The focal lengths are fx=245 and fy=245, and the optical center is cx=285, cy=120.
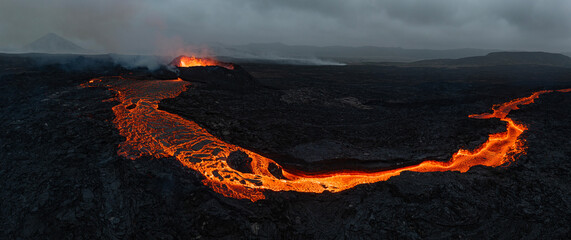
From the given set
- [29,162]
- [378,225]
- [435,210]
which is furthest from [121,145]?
[435,210]

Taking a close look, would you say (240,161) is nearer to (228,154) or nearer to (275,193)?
(228,154)

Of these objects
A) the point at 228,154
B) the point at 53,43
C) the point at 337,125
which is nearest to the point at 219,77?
the point at 337,125

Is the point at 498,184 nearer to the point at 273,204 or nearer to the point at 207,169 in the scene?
the point at 273,204

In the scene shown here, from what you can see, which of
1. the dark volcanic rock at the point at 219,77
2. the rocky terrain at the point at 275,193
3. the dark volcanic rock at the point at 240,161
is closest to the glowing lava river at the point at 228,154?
the dark volcanic rock at the point at 240,161

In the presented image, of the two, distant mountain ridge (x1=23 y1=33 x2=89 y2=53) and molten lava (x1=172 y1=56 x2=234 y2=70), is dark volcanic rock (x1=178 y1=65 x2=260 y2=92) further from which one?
distant mountain ridge (x1=23 y1=33 x2=89 y2=53)

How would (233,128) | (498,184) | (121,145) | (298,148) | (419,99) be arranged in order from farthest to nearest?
(419,99) < (233,128) < (298,148) < (121,145) < (498,184)

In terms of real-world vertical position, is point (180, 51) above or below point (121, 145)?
above

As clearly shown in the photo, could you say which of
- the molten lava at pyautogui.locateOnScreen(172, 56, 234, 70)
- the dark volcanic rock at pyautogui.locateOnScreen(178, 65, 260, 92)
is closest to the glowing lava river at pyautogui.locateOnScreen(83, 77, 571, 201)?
the dark volcanic rock at pyautogui.locateOnScreen(178, 65, 260, 92)

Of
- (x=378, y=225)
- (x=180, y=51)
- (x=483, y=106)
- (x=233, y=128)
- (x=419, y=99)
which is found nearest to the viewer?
(x=378, y=225)
